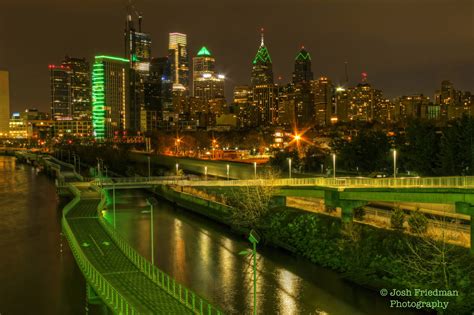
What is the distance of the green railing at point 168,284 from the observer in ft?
62.6

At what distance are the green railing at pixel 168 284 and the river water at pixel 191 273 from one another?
2176 millimetres

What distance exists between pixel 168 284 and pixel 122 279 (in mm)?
2418

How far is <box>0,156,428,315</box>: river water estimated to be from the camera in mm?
23625

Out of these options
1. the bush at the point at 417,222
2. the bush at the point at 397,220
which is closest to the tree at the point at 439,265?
the bush at the point at 417,222

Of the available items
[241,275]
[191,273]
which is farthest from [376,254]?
[191,273]

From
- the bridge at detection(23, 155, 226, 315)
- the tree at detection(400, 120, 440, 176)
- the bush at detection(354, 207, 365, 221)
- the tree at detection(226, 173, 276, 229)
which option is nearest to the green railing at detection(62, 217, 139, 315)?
the bridge at detection(23, 155, 226, 315)

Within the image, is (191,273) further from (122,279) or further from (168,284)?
(168,284)

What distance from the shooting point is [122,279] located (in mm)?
22266

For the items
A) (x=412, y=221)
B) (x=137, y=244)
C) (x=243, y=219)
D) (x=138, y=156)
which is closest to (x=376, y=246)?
(x=412, y=221)

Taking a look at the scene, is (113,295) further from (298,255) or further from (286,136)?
(286,136)

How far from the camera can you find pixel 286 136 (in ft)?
396

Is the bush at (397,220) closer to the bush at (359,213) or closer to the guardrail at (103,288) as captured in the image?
the bush at (359,213)

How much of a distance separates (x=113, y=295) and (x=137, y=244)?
610 inches

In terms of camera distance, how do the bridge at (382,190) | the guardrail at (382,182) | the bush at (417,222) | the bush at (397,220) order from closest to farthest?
1. the bridge at (382,190)
2. the guardrail at (382,182)
3. the bush at (417,222)
4. the bush at (397,220)
